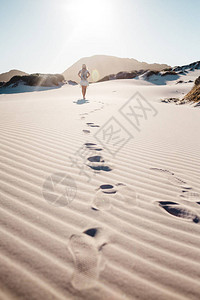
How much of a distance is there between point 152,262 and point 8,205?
44.3 inches

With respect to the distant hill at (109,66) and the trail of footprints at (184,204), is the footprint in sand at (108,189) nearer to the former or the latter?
the trail of footprints at (184,204)

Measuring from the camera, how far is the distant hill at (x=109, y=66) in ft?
220

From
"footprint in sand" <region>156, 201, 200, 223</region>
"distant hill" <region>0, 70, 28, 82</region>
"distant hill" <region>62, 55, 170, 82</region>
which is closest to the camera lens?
"footprint in sand" <region>156, 201, 200, 223</region>

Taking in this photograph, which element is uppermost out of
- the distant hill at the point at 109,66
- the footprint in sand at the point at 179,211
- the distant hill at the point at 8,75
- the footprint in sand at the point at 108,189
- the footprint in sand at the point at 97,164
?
the distant hill at the point at 109,66

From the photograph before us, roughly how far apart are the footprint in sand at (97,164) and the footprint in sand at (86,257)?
984 mm

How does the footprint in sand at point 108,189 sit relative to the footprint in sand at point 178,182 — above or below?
above

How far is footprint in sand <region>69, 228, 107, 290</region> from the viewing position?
0.92 m

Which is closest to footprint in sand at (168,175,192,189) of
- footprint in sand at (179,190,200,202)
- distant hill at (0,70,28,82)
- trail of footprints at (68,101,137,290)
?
footprint in sand at (179,190,200,202)

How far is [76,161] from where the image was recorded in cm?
228

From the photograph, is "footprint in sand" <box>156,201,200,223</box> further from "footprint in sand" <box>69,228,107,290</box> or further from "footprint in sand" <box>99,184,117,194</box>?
"footprint in sand" <box>69,228,107,290</box>

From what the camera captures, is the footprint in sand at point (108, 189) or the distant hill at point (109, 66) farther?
the distant hill at point (109, 66)

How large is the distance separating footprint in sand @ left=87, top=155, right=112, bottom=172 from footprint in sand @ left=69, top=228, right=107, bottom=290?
98 centimetres

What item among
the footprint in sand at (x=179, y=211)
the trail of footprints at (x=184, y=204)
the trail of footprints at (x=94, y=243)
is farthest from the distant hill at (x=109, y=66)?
the footprint in sand at (x=179, y=211)

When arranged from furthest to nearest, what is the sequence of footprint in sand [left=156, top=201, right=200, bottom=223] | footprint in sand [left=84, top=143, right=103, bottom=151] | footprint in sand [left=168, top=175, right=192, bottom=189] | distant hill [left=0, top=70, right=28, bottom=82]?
distant hill [left=0, top=70, right=28, bottom=82] → footprint in sand [left=84, top=143, right=103, bottom=151] → footprint in sand [left=168, top=175, right=192, bottom=189] → footprint in sand [left=156, top=201, right=200, bottom=223]
